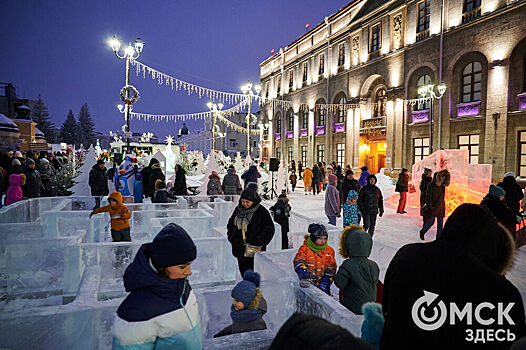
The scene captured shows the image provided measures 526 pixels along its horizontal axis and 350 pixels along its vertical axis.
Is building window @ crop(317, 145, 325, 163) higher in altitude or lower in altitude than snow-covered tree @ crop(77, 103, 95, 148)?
lower

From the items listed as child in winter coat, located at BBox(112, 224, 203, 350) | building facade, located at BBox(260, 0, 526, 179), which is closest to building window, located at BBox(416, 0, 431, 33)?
building facade, located at BBox(260, 0, 526, 179)

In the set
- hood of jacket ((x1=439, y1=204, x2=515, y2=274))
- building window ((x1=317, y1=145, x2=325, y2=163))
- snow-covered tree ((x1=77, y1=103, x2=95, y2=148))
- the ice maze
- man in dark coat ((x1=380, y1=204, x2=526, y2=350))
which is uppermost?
snow-covered tree ((x1=77, y1=103, x2=95, y2=148))

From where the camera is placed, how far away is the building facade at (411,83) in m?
16.7

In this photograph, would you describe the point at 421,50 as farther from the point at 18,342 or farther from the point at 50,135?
the point at 50,135

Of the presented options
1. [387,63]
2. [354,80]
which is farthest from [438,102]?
[354,80]

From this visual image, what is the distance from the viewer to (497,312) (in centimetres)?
137

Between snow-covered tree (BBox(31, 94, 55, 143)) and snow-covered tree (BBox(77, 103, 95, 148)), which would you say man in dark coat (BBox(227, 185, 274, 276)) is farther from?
snow-covered tree (BBox(77, 103, 95, 148))

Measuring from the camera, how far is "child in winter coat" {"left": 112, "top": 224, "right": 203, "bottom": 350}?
5.73 feet

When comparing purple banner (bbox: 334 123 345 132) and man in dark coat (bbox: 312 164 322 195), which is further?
purple banner (bbox: 334 123 345 132)

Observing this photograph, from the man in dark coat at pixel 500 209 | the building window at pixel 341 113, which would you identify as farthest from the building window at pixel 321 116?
the man in dark coat at pixel 500 209

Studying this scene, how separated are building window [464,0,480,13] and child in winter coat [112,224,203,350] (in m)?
22.7

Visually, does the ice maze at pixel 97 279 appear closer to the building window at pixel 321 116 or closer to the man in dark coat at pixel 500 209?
the man in dark coat at pixel 500 209

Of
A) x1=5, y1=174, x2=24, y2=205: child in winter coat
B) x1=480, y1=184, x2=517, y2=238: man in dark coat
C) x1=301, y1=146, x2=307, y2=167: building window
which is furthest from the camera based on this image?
x1=301, y1=146, x2=307, y2=167: building window

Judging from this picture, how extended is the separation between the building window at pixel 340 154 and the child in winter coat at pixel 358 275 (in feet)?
88.5
